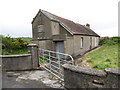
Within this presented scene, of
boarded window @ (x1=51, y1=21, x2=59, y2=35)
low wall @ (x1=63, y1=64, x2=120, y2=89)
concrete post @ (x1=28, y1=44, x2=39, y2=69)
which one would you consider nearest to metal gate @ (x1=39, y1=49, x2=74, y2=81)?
concrete post @ (x1=28, y1=44, x2=39, y2=69)

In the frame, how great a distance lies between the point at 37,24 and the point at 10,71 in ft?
30.4

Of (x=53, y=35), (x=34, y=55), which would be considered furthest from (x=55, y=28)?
(x=34, y=55)

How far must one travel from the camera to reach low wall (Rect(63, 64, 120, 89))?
2883mm

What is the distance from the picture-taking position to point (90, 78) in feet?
10.8

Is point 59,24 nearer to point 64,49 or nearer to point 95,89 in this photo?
point 64,49

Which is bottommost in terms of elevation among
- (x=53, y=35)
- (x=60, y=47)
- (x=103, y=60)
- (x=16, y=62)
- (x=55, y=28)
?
(x=103, y=60)

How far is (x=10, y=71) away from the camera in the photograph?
6355 mm

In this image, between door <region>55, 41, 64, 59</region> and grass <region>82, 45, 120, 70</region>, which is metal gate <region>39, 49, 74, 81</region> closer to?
grass <region>82, 45, 120, 70</region>

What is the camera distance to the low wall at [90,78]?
288cm

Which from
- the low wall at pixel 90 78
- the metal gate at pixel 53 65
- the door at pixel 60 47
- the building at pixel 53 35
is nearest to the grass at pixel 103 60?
the building at pixel 53 35

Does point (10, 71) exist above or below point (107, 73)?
below

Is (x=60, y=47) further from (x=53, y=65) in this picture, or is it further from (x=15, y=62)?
(x=53, y=65)

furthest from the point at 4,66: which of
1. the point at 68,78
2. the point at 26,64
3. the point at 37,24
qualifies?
the point at 37,24

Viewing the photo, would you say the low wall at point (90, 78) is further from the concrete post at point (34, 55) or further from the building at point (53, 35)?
the building at point (53, 35)
